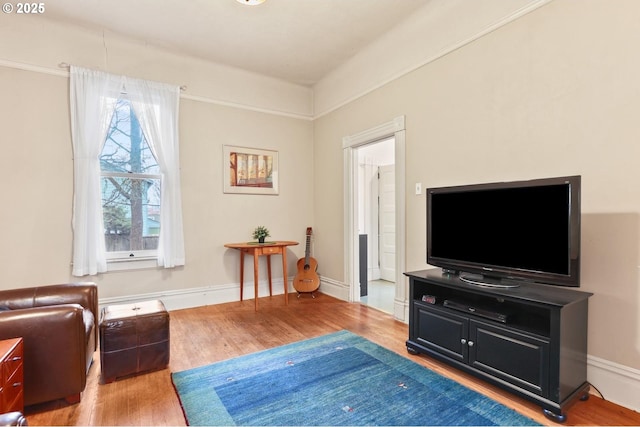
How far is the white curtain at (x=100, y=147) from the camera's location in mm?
3316

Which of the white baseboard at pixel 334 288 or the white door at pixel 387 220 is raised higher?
the white door at pixel 387 220

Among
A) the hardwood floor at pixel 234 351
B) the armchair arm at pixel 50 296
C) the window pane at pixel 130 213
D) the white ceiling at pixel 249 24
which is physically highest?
the white ceiling at pixel 249 24

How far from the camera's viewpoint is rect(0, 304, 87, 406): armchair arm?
1780 millimetres

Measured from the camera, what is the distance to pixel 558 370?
1.78 meters

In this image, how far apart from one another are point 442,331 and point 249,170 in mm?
3098

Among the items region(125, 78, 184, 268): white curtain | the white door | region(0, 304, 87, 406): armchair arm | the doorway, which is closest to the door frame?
the doorway

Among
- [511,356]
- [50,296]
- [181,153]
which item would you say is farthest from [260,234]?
[511,356]

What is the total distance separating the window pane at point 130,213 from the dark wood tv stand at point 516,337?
120 inches

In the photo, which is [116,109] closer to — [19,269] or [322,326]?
[19,269]

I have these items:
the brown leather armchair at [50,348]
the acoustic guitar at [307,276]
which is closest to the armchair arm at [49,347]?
the brown leather armchair at [50,348]

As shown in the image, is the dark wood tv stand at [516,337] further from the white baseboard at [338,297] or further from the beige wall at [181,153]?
the beige wall at [181,153]

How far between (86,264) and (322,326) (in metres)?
2.50

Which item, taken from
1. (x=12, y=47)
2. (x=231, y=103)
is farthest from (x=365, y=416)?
(x=12, y=47)

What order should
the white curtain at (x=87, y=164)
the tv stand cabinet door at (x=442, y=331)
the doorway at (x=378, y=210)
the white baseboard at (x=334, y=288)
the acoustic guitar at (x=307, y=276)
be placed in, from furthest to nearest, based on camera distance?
the doorway at (x=378, y=210) < the acoustic guitar at (x=307, y=276) < the white baseboard at (x=334, y=288) < the white curtain at (x=87, y=164) < the tv stand cabinet door at (x=442, y=331)
